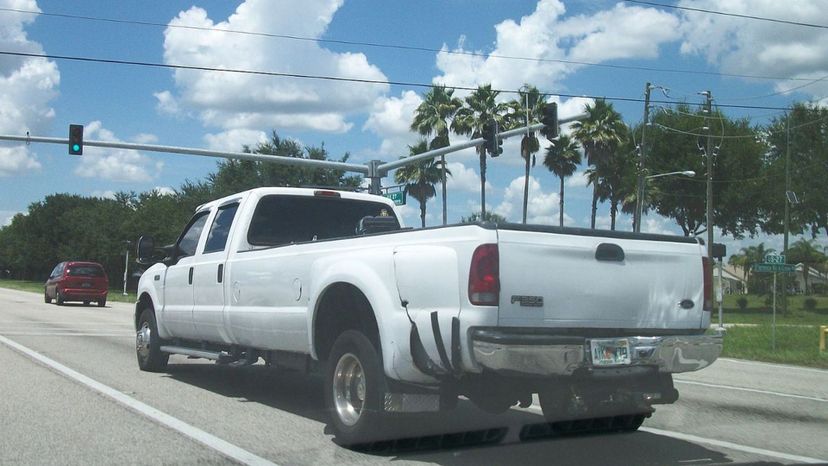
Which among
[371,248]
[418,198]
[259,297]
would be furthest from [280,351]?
[418,198]

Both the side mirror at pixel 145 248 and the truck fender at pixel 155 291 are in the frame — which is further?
the side mirror at pixel 145 248

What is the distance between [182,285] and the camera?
32.8 ft

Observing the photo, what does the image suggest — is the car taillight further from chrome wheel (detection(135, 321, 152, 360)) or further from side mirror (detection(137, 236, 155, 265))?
chrome wheel (detection(135, 321, 152, 360))

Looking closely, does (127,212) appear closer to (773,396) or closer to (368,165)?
(368,165)

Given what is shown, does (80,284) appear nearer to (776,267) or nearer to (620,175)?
(776,267)

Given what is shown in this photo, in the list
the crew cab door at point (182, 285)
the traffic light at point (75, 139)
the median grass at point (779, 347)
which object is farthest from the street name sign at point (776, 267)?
the traffic light at point (75, 139)

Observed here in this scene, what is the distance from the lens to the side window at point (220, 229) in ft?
30.6

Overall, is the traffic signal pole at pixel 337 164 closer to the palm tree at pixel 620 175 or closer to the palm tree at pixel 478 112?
the palm tree at pixel 478 112

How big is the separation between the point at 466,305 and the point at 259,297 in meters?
3.01

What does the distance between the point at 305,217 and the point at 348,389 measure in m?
3.05

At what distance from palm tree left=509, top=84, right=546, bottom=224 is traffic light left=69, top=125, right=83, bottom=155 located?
17.1 meters

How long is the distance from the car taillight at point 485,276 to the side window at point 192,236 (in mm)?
5234

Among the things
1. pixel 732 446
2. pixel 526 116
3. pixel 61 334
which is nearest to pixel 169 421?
pixel 732 446

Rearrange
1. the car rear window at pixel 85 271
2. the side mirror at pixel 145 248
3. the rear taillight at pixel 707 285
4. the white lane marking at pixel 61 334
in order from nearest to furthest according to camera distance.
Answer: the rear taillight at pixel 707 285 < the side mirror at pixel 145 248 < the white lane marking at pixel 61 334 < the car rear window at pixel 85 271
